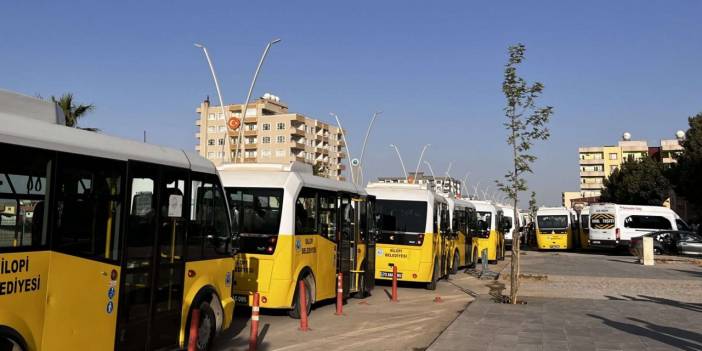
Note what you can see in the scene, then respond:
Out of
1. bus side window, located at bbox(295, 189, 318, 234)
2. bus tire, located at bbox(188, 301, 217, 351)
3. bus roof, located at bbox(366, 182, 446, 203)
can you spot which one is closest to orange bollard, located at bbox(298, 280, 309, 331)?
bus side window, located at bbox(295, 189, 318, 234)

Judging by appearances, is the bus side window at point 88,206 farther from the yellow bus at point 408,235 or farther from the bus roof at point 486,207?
the bus roof at point 486,207

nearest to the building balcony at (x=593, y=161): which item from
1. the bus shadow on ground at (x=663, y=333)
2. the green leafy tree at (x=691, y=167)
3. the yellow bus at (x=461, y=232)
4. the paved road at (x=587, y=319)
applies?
the green leafy tree at (x=691, y=167)

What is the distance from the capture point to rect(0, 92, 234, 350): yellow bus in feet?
16.3

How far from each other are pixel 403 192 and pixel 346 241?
4240 mm

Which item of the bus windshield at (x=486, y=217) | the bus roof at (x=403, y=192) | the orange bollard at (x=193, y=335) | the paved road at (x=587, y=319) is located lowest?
the paved road at (x=587, y=319)

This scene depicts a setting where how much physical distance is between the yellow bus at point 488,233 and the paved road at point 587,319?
21.7 ft

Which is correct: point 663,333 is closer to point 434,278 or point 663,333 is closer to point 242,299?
point 242,299

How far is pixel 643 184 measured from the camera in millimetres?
62562

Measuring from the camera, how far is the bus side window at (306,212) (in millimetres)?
10617

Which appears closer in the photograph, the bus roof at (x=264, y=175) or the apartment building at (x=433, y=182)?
the bus roof at (x=264, y=175)

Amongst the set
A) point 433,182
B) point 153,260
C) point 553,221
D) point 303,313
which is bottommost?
point 303,313

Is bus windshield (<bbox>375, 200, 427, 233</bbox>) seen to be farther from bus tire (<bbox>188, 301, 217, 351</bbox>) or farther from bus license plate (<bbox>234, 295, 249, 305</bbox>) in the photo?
bus tire (<bbox>188, 301, 217, 351</bbox>)

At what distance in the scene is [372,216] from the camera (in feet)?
47.7

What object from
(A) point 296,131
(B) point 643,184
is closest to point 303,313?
(B) point 643,184
